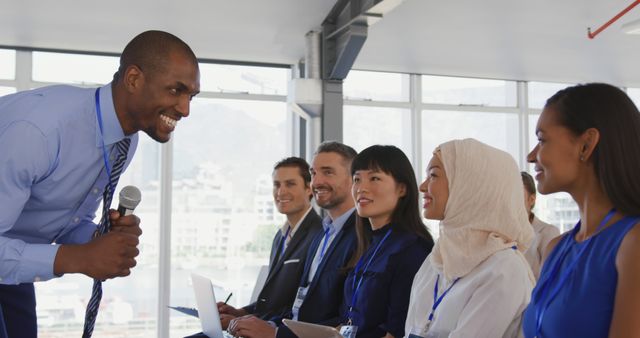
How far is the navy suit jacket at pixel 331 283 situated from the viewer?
3.35m

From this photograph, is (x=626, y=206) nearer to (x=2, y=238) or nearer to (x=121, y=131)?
(x=121, y=131)

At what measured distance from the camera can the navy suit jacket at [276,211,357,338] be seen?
335cm

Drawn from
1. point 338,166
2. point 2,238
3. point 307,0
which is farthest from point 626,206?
point 307,0

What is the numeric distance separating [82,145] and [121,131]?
4.4 inches

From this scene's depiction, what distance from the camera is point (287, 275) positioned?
13.3 ft

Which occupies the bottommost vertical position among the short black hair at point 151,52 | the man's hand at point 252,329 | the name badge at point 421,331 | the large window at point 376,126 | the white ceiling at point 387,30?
the man's hand at point 252,329

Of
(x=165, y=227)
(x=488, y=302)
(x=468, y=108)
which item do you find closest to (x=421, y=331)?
(x=488, y=302)

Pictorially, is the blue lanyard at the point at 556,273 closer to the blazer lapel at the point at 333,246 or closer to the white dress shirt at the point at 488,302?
the white dress shirt at the point at 488,302

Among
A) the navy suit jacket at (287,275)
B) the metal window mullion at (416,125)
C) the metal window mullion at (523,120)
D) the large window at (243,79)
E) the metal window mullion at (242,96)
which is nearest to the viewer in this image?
the navy suit jacket at (287,275)

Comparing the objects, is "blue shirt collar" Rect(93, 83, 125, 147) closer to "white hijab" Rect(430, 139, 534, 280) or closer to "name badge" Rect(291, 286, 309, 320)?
"white hijab" Rect(430, 139, 534, 280)

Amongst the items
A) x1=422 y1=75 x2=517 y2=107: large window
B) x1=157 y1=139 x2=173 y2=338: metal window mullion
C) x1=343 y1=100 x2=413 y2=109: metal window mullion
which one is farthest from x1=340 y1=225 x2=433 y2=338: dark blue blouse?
x1=422 y1=75 x2=517 y2=107: large window

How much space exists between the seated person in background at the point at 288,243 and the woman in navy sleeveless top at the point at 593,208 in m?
2.25

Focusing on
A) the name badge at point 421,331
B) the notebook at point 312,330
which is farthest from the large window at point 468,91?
the name badge at point 421,331

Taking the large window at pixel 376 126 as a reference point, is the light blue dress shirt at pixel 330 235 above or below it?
below
